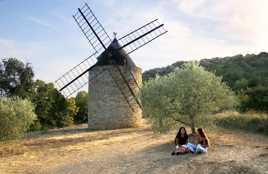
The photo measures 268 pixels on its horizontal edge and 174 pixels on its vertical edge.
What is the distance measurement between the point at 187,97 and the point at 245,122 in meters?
7.14

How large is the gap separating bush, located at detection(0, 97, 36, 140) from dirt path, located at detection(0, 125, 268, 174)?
1095 mm

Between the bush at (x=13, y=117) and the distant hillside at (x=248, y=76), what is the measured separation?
41.6 ft

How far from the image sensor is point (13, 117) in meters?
20.1

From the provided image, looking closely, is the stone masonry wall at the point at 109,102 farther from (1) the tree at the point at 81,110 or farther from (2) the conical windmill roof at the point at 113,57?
(1) the tree at the point at 81,110

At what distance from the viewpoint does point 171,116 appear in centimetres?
1659

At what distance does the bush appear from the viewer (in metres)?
19.9

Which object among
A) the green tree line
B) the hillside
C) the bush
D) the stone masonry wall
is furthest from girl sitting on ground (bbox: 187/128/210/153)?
the hillside

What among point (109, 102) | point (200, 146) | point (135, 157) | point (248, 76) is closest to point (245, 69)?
point (248, 76)

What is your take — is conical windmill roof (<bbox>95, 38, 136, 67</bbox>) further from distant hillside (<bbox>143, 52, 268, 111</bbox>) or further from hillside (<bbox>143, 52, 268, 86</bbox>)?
hillside (<bbox>143, 52, 268, 86</bbox>)

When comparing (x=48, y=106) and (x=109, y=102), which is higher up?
(x=48, y=106)

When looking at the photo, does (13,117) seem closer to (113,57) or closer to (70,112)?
(113,57)

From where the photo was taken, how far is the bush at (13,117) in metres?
19.9

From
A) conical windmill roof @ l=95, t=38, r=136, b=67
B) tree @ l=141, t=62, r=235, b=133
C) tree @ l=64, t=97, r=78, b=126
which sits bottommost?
tree @ l=141, t=62, r=235, b=133

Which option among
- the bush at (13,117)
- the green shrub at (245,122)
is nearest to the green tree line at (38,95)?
the bush at (13,117)
